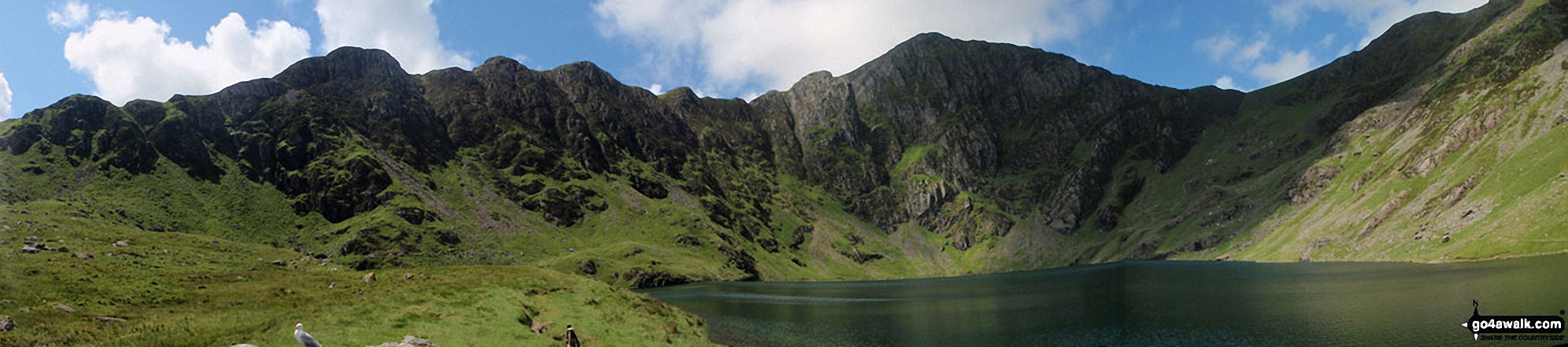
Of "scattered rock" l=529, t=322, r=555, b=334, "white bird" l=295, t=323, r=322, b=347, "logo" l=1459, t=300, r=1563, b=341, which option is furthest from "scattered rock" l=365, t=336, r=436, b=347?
"logo" l=1459, t=300, r=1563, b=341

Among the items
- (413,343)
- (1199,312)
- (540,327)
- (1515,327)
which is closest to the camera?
(413,343)

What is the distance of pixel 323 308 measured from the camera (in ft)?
130

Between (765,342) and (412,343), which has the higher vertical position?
(412,343)

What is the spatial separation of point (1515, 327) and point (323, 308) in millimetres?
91803

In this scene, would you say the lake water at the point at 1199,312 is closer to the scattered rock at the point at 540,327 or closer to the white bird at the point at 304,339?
the scattered rock at the point at 540,327

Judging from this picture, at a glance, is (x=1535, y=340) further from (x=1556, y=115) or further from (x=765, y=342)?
(x=1556, y=115)

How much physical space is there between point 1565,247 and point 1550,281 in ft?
225

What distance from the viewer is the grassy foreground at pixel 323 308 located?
106ft

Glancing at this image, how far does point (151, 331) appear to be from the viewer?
31516mm

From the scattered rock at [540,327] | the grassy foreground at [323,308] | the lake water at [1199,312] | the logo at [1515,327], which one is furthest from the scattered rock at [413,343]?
the logo at [1515,327]

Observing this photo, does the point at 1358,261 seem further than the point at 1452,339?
Yes

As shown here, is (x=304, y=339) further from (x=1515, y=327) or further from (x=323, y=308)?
(x=1515, y=327)

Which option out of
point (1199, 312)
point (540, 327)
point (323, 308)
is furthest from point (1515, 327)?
point (323, 308)

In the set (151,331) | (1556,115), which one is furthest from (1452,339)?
(1556,115)
